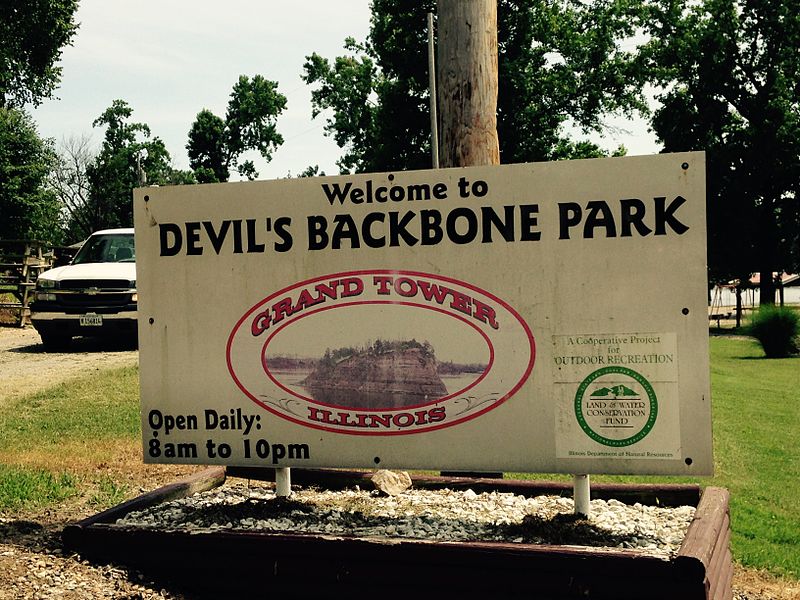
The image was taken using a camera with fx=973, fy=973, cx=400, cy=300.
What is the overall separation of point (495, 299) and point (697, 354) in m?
1.01

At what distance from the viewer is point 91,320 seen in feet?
51.6

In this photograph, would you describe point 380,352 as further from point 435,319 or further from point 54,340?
point 54,340

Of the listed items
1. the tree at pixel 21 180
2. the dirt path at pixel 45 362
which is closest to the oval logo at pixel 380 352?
the dirt path at pixel 45 362

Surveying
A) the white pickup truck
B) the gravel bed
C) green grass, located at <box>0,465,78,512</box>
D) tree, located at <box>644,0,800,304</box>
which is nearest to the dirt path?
the white pickup truck

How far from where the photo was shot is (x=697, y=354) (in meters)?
4.66

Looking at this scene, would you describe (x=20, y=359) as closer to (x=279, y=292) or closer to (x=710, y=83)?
(x=279, y=292)

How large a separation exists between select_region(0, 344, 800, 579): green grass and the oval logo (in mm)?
1980

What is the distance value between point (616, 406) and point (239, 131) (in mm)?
92991

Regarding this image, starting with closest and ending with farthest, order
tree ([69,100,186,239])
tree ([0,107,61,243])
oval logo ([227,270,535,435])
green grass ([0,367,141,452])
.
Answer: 1. oval logo ([227,270,535,435])
2. green grass ([0,367,141,452])
3. tree ([0,107,61,243])
4. tree ([69,100,186,239])

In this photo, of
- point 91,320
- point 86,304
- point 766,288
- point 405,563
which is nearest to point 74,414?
point 91,320

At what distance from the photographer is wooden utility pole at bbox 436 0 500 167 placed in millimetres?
5754

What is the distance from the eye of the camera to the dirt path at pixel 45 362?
12.3 m

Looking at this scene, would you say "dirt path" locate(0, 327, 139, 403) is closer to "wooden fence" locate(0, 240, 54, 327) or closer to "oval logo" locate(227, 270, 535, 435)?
"wooden fence" locate(0, 240, 54, 327)

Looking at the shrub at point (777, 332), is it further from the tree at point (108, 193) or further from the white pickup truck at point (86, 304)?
the tree at point (108, 193)
